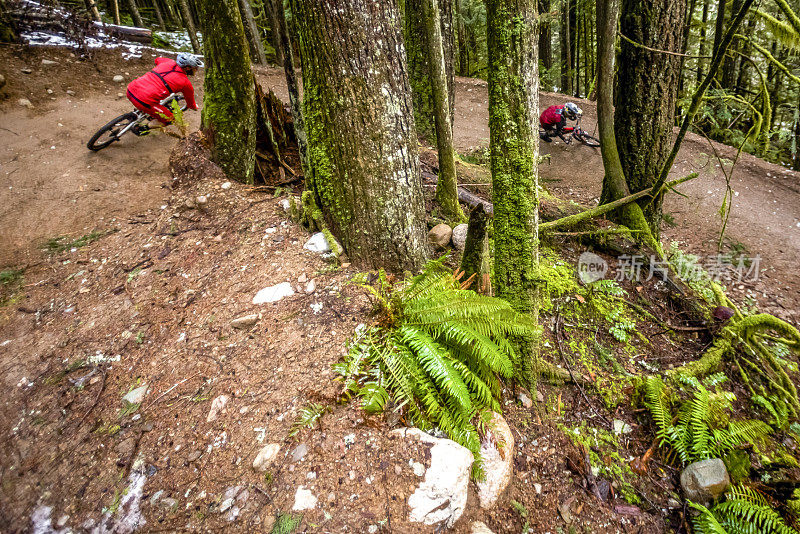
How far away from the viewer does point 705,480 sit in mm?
2754

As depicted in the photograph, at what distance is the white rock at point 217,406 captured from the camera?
2568 millimetres

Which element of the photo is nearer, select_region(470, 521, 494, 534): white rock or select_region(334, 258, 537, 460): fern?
select_region(470, 521, 494, 534): white rock

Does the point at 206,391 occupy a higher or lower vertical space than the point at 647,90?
lower

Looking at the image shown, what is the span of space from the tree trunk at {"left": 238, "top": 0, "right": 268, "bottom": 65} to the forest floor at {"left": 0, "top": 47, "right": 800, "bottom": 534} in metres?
8.15

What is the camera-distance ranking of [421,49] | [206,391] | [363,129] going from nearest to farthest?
Result: [206,391] < [363,129] < [421,49]

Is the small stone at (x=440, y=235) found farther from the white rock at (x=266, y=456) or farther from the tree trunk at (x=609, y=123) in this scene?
the white rock at (x=266, y=456)

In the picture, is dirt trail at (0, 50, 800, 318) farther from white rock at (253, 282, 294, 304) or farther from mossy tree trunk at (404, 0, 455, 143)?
white rock at (253, 282, 294, 304)

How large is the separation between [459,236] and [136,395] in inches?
147

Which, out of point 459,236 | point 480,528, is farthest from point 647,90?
point 480,528

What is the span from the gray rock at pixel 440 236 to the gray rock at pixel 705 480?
126 inches

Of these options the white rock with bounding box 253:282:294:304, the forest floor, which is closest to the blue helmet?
the forest floor

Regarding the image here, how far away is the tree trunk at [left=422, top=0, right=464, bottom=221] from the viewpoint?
4258 mm

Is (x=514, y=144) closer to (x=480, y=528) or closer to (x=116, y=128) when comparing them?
(x=480, y=528)

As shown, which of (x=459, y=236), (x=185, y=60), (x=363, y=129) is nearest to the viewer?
(x=363, y=129)
